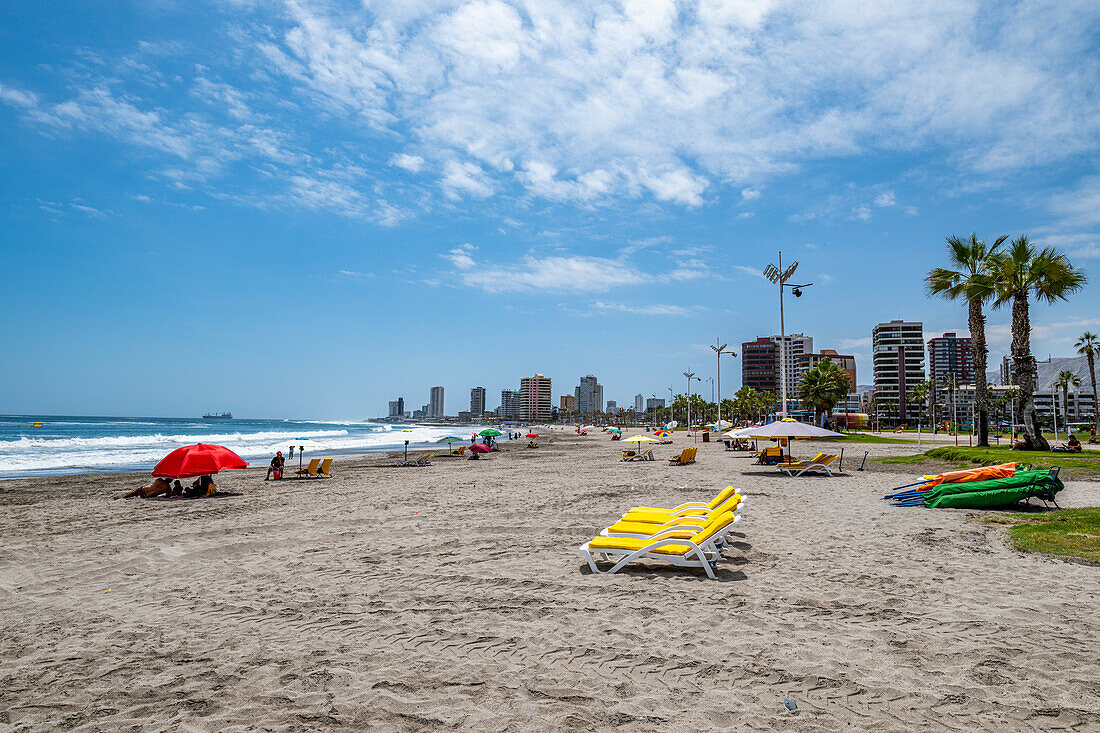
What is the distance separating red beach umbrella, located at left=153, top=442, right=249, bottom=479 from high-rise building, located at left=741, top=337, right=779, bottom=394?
15864 centimetres

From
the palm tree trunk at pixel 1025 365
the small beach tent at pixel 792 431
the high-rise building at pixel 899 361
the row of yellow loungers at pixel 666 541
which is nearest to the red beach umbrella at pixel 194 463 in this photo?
the row of yellow loungers at pixel 666 541

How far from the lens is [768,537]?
894 cm

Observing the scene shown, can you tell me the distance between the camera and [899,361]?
437 feet

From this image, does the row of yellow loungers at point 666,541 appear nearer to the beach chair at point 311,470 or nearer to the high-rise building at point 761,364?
the beach chair at point 311,470

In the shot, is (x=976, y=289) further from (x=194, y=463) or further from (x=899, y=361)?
(x=899, y=361)

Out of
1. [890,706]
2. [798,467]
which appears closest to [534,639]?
[890,706]

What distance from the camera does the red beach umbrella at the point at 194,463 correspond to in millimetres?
14398

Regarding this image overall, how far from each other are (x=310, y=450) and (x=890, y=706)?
5109 cm

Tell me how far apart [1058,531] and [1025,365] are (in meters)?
20.1

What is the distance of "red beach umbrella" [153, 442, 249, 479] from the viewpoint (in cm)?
1440

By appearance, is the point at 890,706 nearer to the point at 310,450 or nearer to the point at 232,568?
the point at 232,568

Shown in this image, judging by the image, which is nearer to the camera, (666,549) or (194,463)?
(666,549)

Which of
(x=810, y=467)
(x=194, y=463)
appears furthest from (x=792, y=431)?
(x=194, y=463)

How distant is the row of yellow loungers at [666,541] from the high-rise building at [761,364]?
161050mm
